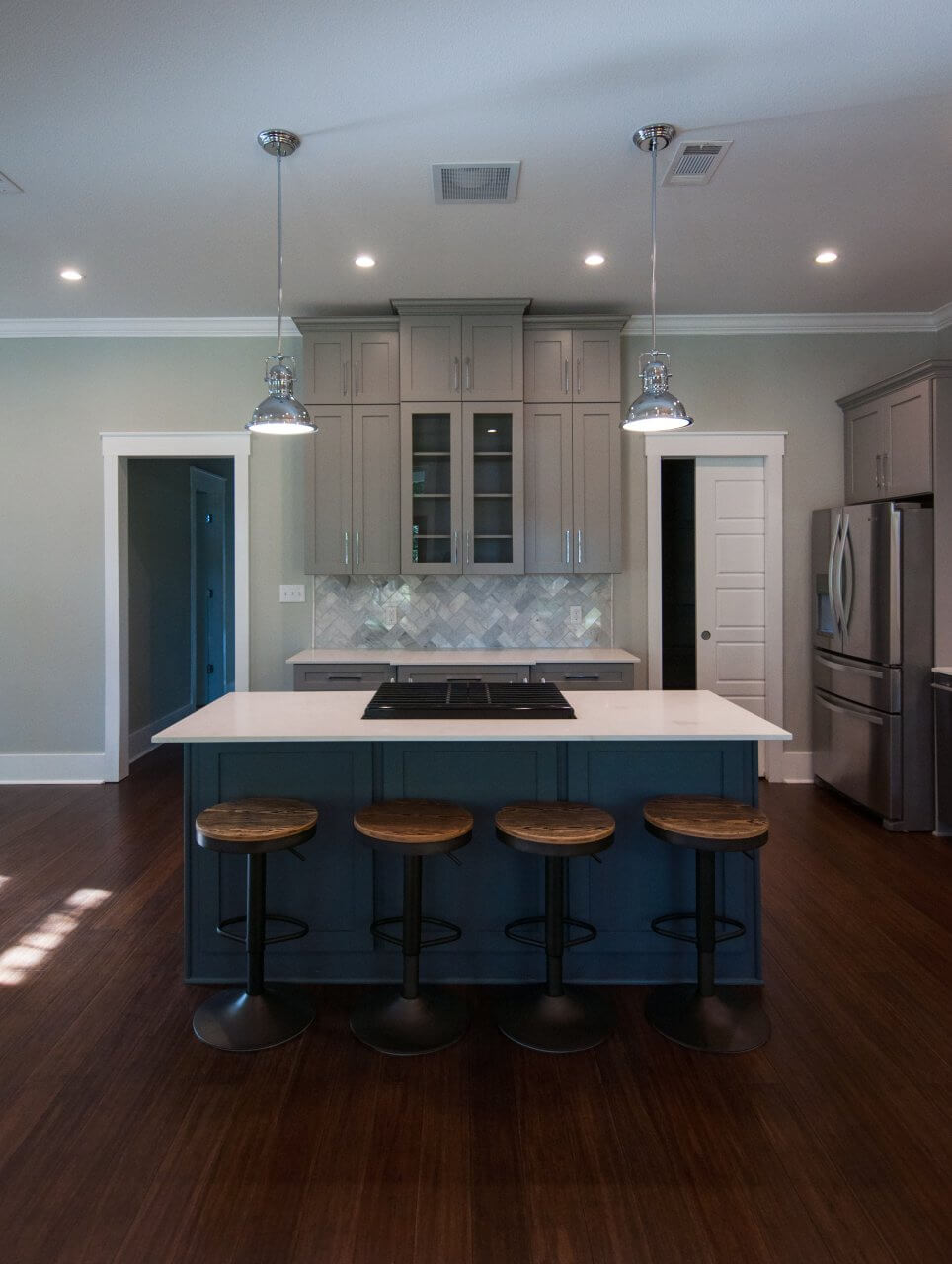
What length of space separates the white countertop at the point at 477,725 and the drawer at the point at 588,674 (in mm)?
1489

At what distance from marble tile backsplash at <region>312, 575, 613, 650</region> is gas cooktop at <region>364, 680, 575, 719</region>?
178 centimetres

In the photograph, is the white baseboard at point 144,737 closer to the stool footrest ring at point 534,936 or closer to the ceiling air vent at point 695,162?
the stool footrest ring at point 534,936

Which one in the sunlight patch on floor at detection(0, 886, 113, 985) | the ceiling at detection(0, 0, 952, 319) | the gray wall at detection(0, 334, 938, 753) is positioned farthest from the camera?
the gray wall at detection(0, 334, 938, 753)

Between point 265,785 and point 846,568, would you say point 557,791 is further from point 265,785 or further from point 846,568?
point 846,568

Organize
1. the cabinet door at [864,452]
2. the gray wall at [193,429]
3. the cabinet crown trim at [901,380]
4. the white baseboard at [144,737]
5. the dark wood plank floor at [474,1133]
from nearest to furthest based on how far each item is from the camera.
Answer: the dark wood plank floor at [474,1133], the cabinet crown trim at [901,380], the cabinet door at [864,452], the gray wall at [193,429], the white baseboard at [144,737]

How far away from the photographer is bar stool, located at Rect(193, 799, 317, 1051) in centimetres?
222

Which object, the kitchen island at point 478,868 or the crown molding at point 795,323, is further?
the crown molding at point 795,323

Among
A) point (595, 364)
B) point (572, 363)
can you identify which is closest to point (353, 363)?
point (572, 363)

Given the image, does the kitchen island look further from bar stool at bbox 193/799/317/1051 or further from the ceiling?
the ceiling

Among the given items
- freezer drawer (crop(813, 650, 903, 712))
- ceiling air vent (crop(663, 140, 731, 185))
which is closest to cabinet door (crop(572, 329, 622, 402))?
ceiling air vent (crop(663, 140, 731, 185))

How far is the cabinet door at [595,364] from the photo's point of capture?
4.64m

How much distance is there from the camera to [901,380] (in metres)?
4.29

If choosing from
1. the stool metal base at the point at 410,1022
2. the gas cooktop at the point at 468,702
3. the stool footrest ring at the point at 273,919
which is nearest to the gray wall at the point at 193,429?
the gas cooktop at the point at 468,702

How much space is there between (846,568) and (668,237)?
2.06 m
